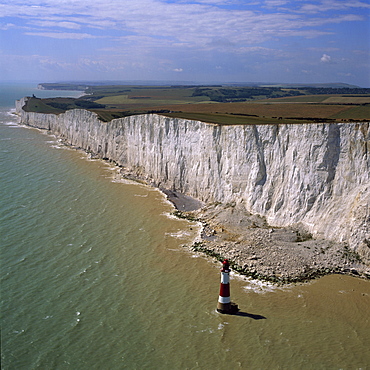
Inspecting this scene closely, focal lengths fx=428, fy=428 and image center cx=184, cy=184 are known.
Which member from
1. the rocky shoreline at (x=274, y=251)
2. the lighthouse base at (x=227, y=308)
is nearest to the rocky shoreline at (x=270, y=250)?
the rocky shoreline at (x=274, y=251)

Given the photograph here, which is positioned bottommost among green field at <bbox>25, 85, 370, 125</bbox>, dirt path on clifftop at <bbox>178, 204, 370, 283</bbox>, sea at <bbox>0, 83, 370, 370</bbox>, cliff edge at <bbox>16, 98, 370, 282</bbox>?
sea at <bbox>0, 83, 370, 370</bbox>

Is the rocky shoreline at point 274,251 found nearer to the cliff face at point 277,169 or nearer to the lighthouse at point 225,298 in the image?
the cliff face at point 277,169

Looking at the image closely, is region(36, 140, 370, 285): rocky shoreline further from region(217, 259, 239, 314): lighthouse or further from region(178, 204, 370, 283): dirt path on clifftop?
region(217, 259, 239, 314): lighthouse

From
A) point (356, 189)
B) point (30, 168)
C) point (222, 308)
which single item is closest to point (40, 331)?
point (222, 308)

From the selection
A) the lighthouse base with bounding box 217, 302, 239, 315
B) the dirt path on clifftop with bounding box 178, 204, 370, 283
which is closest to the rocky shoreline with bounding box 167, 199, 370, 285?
the dirt path on clifftop with bounding box 178, 204, 370, 283

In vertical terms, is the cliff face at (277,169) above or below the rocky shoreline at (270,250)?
above
